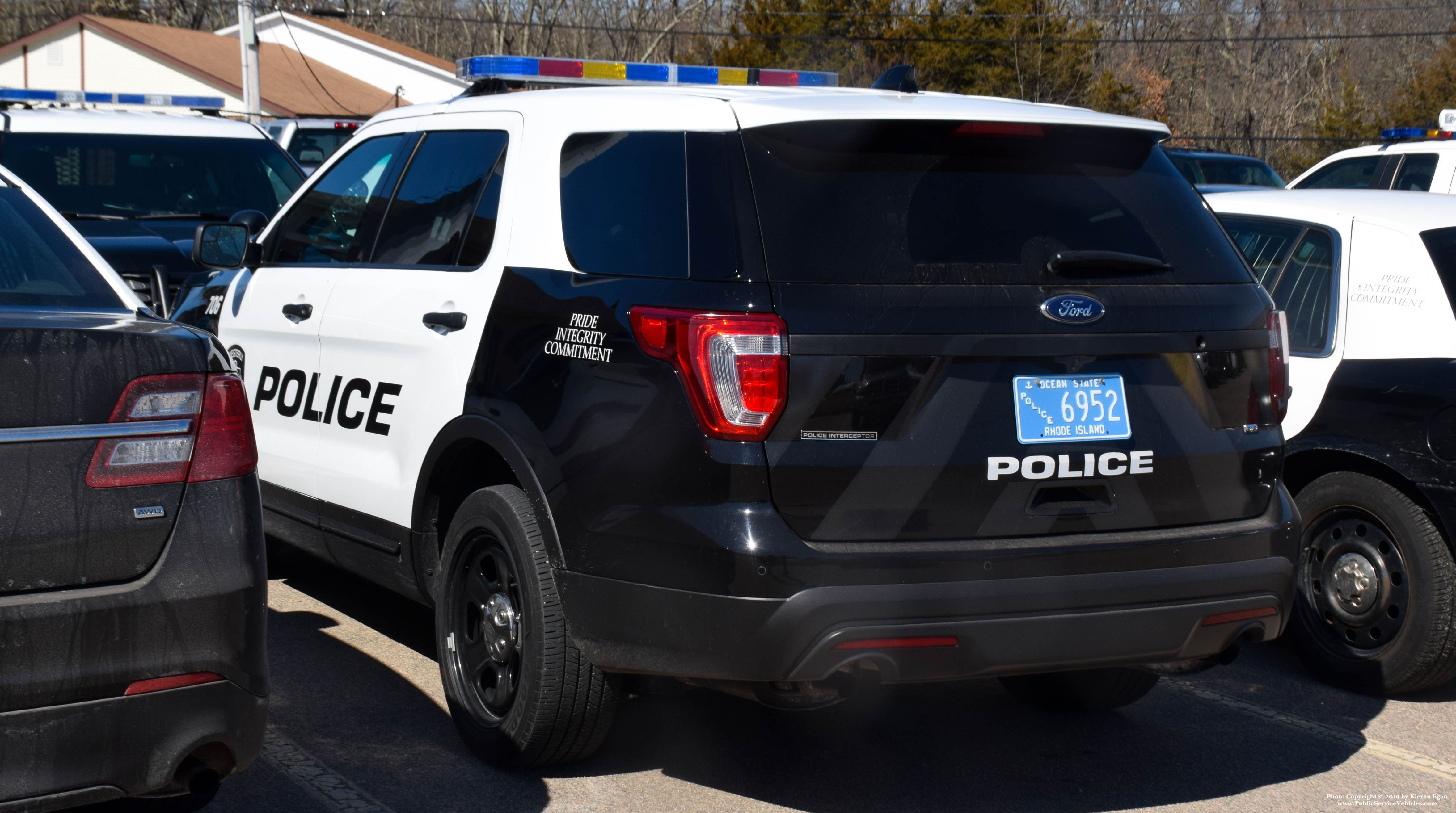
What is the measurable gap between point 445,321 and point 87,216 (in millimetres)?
6003

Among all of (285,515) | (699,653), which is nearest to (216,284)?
(285,515)

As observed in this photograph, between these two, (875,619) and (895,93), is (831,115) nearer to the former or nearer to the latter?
(895,93)

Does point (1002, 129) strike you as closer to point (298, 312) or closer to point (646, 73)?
point (646, 73)

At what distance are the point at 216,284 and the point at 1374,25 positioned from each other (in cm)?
5911

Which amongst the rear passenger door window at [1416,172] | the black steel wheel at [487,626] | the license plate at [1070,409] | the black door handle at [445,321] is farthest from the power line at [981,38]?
the license plate at [1070,409]

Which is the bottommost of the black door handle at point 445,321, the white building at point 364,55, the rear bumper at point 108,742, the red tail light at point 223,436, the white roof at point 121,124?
the rear bumper at point 108,742

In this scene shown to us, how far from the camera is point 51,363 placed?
9.24 ft

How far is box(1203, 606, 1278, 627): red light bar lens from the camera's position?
3661 millimetres

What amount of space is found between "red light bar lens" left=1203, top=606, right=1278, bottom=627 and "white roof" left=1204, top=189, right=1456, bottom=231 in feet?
6.53

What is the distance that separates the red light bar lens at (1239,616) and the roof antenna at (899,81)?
5.71 feet

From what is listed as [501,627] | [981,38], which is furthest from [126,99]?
[981,38]

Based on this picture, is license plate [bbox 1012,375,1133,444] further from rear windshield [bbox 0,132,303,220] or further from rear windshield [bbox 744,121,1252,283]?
rear windshield [bbox 0,132,303,220]

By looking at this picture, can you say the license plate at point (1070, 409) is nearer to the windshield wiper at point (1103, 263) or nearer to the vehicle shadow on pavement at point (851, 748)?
the windshield wiper at point (1103, 263)

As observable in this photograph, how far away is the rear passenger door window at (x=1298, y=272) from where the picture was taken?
18.0ft
